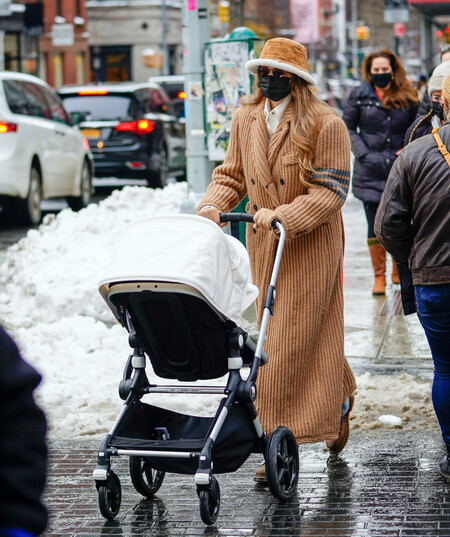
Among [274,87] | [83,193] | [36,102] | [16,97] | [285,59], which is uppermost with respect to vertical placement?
[285,59]

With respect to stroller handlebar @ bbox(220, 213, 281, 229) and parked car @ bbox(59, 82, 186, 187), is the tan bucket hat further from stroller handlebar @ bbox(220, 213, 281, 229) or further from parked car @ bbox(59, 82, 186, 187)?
parked car @ bbox(59, 82, 186, 187)

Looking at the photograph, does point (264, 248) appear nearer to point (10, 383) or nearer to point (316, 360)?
point (316, 360)

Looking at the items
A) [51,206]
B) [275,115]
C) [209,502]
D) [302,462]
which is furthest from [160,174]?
[209,502]

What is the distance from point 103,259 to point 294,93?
549 centimetres

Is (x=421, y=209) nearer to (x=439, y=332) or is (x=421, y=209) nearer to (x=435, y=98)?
(x=439, y=332)

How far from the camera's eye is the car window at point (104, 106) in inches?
777

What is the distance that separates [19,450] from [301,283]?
3.17 meters

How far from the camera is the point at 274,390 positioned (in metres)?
5.11

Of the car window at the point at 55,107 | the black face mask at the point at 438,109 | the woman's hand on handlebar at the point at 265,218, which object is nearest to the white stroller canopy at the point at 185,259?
the woman's hand on handlebar at the point at 265,218

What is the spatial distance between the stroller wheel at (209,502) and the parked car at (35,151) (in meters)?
10.9

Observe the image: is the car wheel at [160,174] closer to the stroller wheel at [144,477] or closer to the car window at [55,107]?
the car window at [55,107]

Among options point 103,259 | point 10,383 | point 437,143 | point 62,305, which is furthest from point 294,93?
point 103,259

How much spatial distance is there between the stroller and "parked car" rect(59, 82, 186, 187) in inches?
589

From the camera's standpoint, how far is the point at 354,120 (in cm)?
954
